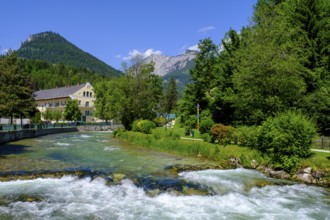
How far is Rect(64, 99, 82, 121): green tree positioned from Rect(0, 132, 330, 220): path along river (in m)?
61.7

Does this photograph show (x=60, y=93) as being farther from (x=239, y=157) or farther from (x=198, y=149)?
(x=239, y=157)

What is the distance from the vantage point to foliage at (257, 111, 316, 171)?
1931 centimetres

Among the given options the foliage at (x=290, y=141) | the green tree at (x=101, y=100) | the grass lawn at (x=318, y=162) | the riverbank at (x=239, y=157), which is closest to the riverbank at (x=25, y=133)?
the green tree at (x=101, y=100)

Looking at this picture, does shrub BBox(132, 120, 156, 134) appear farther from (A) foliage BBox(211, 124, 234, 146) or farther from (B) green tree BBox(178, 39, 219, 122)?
(A) foliage BBox(211, 124, 234, 146)

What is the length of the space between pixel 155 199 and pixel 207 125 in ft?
60.2

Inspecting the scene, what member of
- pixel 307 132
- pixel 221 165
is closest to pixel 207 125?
pixel 221 165

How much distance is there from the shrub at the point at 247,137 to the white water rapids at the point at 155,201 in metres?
6.19

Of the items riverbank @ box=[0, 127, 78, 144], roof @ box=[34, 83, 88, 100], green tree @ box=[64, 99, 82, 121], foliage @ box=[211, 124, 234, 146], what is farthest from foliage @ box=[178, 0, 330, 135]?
roof @ box=[34, 83, 88, 100]

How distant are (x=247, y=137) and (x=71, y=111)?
64690 millimetres

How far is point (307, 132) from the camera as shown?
19703 mm

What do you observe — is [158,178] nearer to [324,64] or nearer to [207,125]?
[207,125]

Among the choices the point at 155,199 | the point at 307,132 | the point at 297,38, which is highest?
the point at 297,38

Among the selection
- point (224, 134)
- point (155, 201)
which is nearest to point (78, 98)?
point (224, 134)

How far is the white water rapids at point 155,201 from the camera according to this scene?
11.9m
